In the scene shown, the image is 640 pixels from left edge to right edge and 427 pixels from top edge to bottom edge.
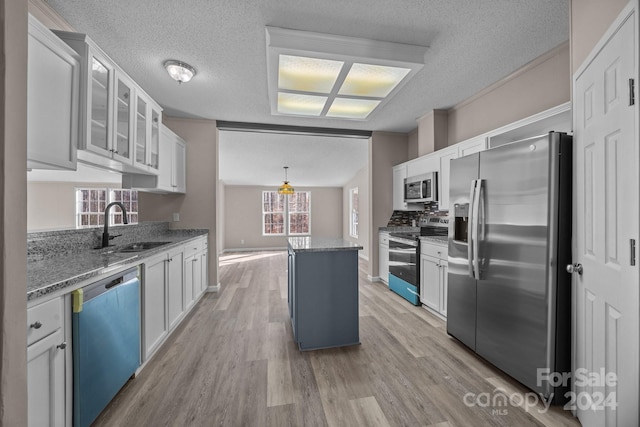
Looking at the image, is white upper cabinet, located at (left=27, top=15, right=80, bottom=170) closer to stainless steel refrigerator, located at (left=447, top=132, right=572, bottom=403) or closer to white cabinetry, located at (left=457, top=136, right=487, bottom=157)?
stainless steel refrigerator, located at (left=447, top=132, right=572, bottom=403)

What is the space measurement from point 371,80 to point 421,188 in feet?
5.87

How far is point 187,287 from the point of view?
3023 mm

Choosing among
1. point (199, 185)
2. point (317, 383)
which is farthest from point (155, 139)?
point (317, 383)

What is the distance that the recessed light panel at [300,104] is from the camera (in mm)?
2852

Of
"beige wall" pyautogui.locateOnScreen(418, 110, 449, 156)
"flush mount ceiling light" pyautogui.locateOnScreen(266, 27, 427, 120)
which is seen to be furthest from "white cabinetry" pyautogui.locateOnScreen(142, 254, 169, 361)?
"beige wall" pyautogui.locateOnScreen(418, 110, 449, 156)

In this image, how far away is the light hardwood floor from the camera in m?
1.57

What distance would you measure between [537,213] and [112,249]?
337 cm

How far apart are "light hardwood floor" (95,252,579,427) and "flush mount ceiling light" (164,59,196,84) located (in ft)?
8.67

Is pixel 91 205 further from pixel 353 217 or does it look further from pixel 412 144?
pixel 353 217

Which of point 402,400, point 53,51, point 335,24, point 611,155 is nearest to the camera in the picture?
point 611,155

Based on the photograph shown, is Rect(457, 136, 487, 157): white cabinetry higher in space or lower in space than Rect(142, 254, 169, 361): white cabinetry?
higher

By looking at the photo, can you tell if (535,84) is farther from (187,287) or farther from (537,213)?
(187,287)

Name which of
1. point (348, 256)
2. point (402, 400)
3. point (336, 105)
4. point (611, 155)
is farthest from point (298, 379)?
point (336, 105)

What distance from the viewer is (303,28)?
2068 millimetres
